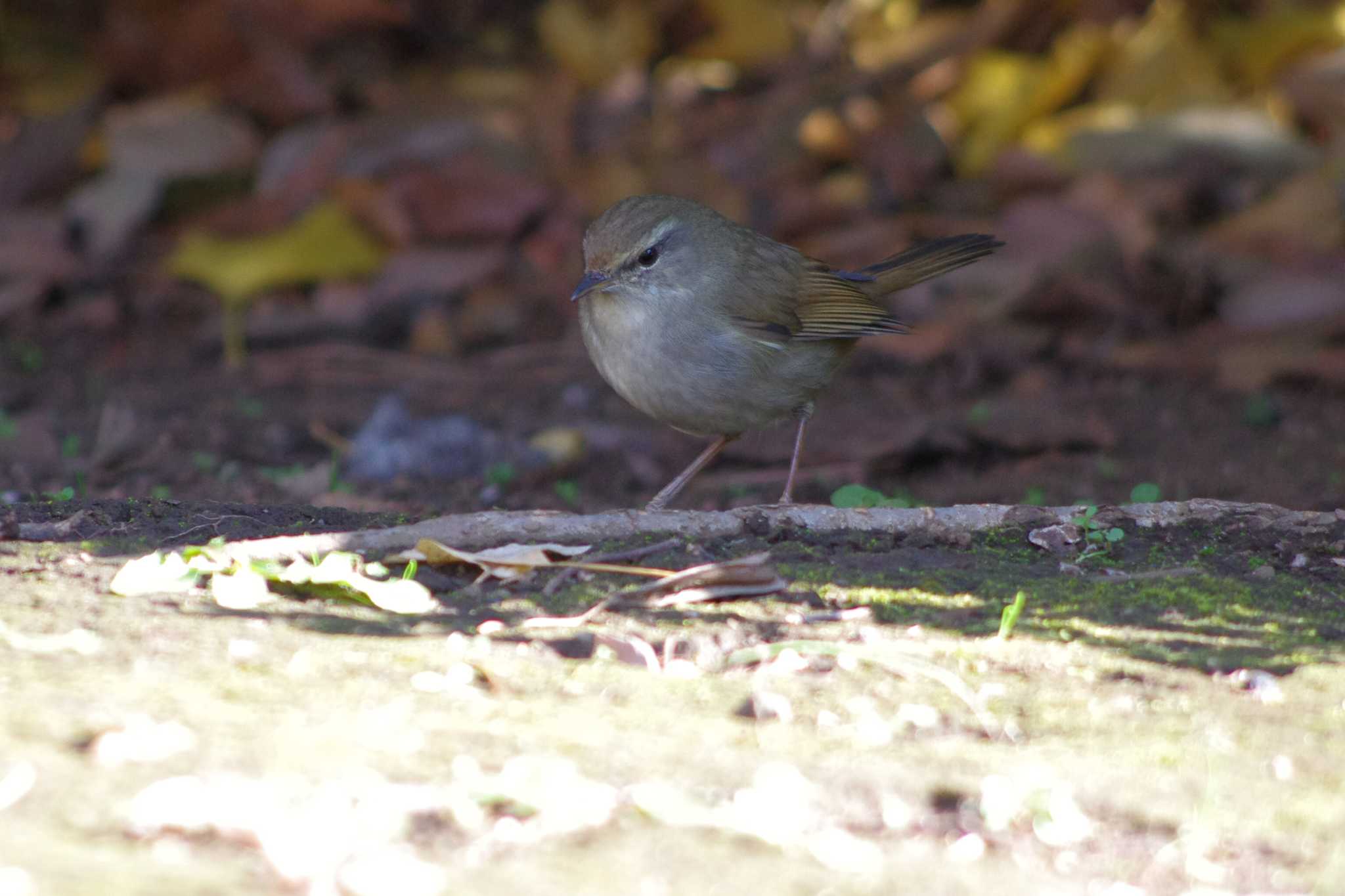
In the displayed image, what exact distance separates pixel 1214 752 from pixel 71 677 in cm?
178

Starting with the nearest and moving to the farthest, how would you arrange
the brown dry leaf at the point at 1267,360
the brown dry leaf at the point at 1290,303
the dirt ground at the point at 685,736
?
the dirt ground at the point at 685,736 → the brown dry leaf at the point at 1267,360 → the brown dry leaf at the point at 1290,303

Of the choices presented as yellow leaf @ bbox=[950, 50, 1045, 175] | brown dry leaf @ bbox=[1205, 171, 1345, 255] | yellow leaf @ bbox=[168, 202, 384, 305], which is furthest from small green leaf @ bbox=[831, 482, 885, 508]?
yellow leaf @ bbox=[950, 50, 1045, 175]

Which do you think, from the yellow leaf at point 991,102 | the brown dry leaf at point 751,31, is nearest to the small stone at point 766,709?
the yellow leaf at point 991,102

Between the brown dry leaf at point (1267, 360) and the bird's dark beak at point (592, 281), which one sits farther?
the brown dry leaf at point (1267, 360)

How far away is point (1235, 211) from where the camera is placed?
25.3 ft

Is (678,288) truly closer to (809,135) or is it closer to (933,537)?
(933,537)

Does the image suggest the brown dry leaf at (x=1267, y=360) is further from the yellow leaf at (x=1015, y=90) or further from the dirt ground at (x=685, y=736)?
the dirt ground at (x=685, y=736)

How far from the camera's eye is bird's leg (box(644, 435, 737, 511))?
4.73 m

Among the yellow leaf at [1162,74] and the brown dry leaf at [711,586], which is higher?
the yellow leaf at [1162,74]

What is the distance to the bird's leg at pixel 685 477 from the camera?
15.5 feet

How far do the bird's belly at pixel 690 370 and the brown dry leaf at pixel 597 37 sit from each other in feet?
14.5

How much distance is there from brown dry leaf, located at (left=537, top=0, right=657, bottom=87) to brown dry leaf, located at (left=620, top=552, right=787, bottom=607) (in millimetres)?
6400

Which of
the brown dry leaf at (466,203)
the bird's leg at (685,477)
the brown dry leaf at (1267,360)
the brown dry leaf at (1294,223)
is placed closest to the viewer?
the bird's leg at (685,477)

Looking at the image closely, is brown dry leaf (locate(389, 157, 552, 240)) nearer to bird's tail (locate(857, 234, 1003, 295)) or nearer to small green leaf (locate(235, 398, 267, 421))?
small green leaf (locate(235, 398, 267, 421))
